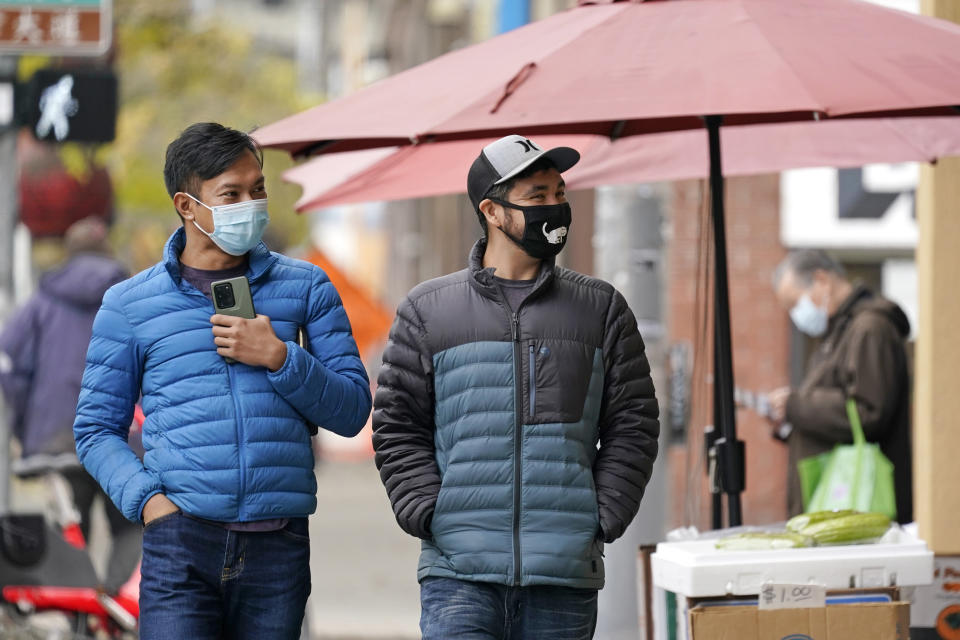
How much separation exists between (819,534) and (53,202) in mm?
11524

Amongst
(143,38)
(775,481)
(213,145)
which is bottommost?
(775,481)

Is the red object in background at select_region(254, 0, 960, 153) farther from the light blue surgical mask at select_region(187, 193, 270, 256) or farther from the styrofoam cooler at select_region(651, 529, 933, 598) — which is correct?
the styrofoam cooler at select_region(651, 529, 933, 598)

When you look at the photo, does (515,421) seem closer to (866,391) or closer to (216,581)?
(216,581)

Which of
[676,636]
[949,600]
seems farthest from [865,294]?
[676,636]

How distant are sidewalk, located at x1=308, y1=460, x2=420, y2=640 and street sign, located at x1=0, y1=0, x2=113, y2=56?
3009 millimetres

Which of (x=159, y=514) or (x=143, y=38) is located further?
(x=143, y=38)

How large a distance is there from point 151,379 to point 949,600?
10.3 ft

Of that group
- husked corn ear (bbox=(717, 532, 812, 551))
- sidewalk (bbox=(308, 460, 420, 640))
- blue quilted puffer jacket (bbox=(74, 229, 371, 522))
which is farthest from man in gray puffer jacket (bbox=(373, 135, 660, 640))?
sidewalk (bbox=(308, 460, 420, 640))

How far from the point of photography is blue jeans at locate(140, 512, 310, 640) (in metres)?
4.12

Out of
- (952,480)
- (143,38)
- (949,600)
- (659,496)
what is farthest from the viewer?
(143,38)

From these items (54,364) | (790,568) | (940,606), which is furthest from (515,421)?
(54,364)

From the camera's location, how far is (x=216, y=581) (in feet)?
13.6

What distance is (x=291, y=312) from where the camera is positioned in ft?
14.1

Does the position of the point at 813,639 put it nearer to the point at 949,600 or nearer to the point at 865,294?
the point at 949,600
